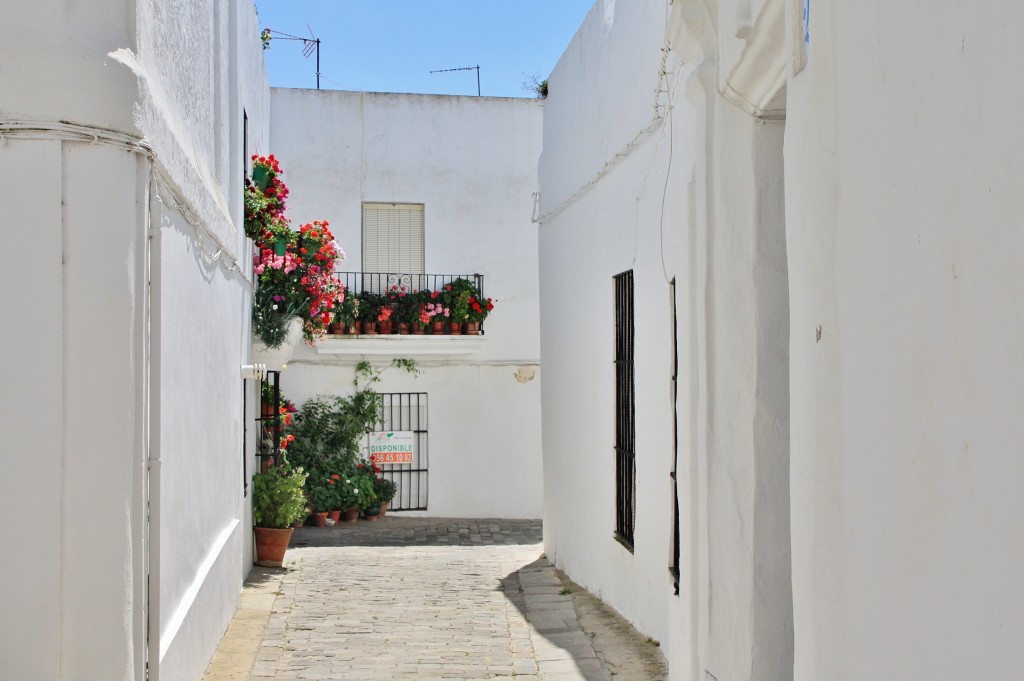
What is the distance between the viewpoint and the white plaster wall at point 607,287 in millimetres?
6480

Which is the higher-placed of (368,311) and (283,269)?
(283,269)

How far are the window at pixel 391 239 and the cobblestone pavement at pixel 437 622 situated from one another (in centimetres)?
549

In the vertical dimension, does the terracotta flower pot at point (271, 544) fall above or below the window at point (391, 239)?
below

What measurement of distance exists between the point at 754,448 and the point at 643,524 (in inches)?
140

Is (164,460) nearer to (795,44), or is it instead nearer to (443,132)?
(795,44)

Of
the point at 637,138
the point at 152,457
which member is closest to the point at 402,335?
the point at 637,138

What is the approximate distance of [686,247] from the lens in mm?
4168

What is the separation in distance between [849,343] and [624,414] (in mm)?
5764

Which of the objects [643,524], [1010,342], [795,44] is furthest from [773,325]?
[643,524]

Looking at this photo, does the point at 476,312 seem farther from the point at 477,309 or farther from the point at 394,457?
the point at 394,457

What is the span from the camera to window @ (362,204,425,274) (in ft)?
52.7

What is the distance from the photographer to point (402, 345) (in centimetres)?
1557

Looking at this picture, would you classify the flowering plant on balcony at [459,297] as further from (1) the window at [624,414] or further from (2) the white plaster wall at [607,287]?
(1) the window at [624,414]

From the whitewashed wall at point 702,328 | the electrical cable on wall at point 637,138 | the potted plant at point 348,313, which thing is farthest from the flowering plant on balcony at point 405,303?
the whitewashed wall at point 702,328
